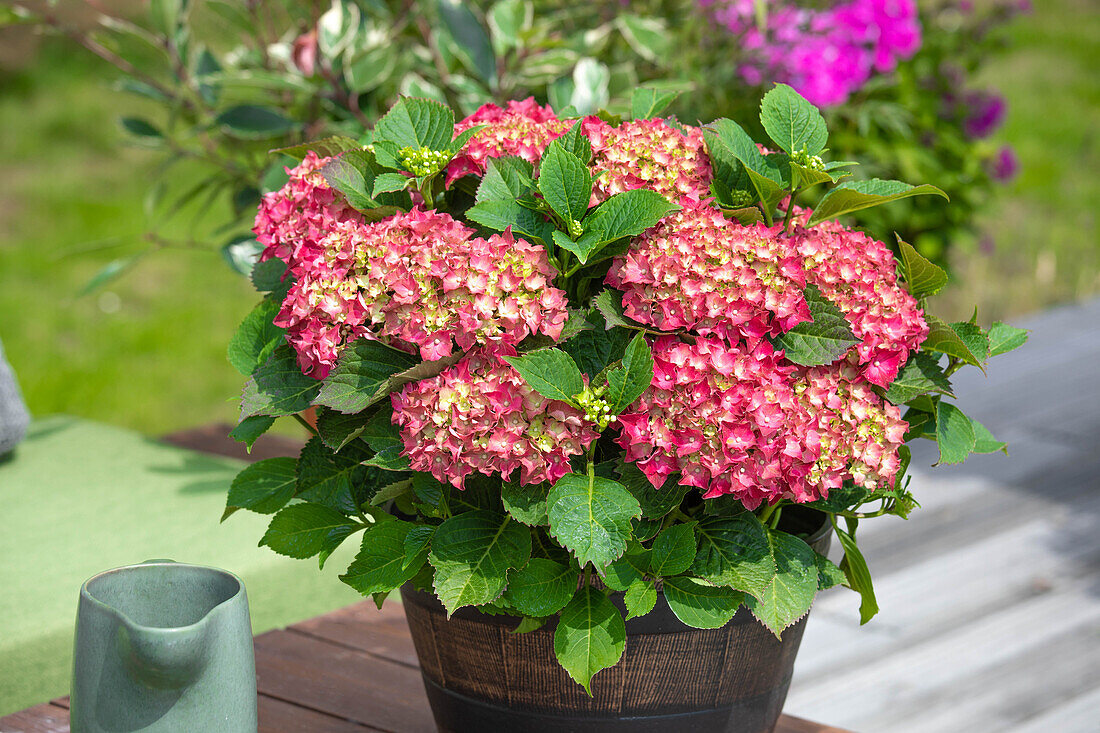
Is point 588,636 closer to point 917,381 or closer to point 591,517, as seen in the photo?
point 591,517

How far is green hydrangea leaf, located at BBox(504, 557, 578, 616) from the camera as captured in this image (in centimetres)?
82

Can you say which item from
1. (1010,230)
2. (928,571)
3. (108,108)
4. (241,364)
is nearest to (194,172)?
(108,108)

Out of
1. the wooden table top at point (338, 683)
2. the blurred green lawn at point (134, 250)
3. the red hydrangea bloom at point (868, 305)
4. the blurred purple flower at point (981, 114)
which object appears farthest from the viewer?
the blurred green lawn at point (134, 250)

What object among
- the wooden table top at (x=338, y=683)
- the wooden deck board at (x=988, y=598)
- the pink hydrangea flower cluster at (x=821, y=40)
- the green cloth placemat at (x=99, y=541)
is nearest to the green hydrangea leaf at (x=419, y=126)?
the wooden table top at (x=338, y=683)

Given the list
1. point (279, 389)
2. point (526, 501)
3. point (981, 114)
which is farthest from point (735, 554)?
point (981, 114)

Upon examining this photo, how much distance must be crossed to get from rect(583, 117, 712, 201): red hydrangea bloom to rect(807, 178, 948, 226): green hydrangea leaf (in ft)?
0.29

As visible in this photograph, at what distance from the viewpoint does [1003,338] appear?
0.97m

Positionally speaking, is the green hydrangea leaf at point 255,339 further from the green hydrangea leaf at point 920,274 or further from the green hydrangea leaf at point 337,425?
the green hydrangea leaf at point 920,274

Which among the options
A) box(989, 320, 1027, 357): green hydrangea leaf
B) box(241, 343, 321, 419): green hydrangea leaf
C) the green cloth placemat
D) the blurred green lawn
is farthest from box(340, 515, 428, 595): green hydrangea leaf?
the blurred green lawn

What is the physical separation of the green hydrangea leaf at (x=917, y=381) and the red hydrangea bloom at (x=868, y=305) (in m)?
0.02

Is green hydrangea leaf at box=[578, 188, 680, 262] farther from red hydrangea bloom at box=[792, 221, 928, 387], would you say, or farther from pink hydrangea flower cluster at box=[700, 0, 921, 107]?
pink hydrangea flower cluster at box=[700, 0, 921, 107]

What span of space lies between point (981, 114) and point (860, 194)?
8.74 feet

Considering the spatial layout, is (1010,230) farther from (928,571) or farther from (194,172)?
(194,172)

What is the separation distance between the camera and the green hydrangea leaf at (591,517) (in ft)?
2.50
